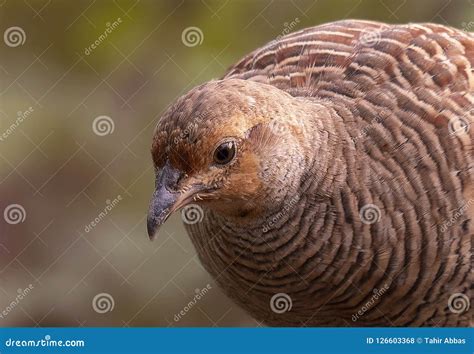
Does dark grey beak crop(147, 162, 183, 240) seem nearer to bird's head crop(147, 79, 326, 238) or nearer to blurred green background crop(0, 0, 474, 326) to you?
bird's head crop(147, 79, 326, 238)

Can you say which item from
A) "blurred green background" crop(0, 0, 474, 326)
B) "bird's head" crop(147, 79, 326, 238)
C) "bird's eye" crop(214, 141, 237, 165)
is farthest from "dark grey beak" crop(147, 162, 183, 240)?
"blurred green background" crop(0, 0, 474, 326)

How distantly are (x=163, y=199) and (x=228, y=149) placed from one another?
31cm

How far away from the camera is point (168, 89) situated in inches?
217

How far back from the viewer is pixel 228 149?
4.04m

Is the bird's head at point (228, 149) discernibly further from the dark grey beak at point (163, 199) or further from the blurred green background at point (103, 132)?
Result: the blurred green background at point (103, 132)

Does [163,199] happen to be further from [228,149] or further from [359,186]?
[359,186]

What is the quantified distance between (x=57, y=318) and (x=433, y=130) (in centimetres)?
246

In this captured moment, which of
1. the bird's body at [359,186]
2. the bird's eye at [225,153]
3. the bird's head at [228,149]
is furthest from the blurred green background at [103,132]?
the bird's eye at [225,153]

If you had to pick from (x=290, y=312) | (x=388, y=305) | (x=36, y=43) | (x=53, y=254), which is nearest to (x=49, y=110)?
(x=36, y=43)

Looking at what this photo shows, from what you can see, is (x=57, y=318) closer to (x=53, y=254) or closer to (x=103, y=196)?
(x=53, y=254)

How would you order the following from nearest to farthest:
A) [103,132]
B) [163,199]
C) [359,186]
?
[163,199] < [359,186] < [103,132]

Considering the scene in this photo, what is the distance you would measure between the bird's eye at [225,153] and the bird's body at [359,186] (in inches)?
1.5

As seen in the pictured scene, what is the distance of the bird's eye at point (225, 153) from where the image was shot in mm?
4020

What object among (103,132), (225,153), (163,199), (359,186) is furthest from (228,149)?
(103,132)
